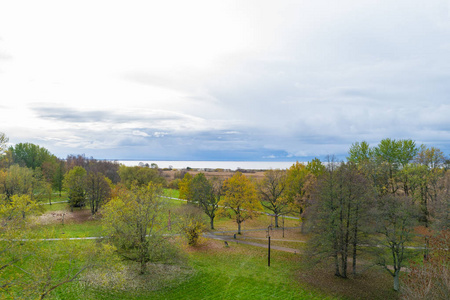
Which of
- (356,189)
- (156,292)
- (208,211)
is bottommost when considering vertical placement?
(156,292)

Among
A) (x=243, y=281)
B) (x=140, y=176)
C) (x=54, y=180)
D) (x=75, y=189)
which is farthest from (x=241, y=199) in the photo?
(x=54, y=180)

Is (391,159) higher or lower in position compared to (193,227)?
higher

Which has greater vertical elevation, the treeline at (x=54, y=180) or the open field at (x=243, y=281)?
the treeline at (x=54, y=180)

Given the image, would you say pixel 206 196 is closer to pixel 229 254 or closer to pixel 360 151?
pixel 229 254

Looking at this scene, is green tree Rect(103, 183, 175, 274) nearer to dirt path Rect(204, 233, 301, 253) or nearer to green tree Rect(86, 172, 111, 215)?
dirt path Rect(204, 233, 301, 253)

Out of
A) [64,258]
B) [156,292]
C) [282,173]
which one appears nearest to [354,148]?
[282,173]

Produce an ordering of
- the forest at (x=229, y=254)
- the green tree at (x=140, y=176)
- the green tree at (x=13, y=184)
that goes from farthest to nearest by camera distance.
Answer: the green tree at (x=140, y=176) < the green tree at (x=13, y=184) < the forest at (x=229, y=254)

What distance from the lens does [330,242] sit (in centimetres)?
3066

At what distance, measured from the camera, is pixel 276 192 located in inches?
2291

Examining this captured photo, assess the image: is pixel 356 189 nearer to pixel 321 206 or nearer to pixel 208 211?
pixel 321 206

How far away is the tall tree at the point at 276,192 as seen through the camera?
55.8 m

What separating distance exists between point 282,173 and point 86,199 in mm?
49442

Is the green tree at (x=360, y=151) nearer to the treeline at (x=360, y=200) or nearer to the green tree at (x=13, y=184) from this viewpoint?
the treeline at (x=360, y=200)

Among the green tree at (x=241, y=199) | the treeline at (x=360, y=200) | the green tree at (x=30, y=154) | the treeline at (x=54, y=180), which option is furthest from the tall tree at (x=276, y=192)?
the green tree at (x=30, y=154)
